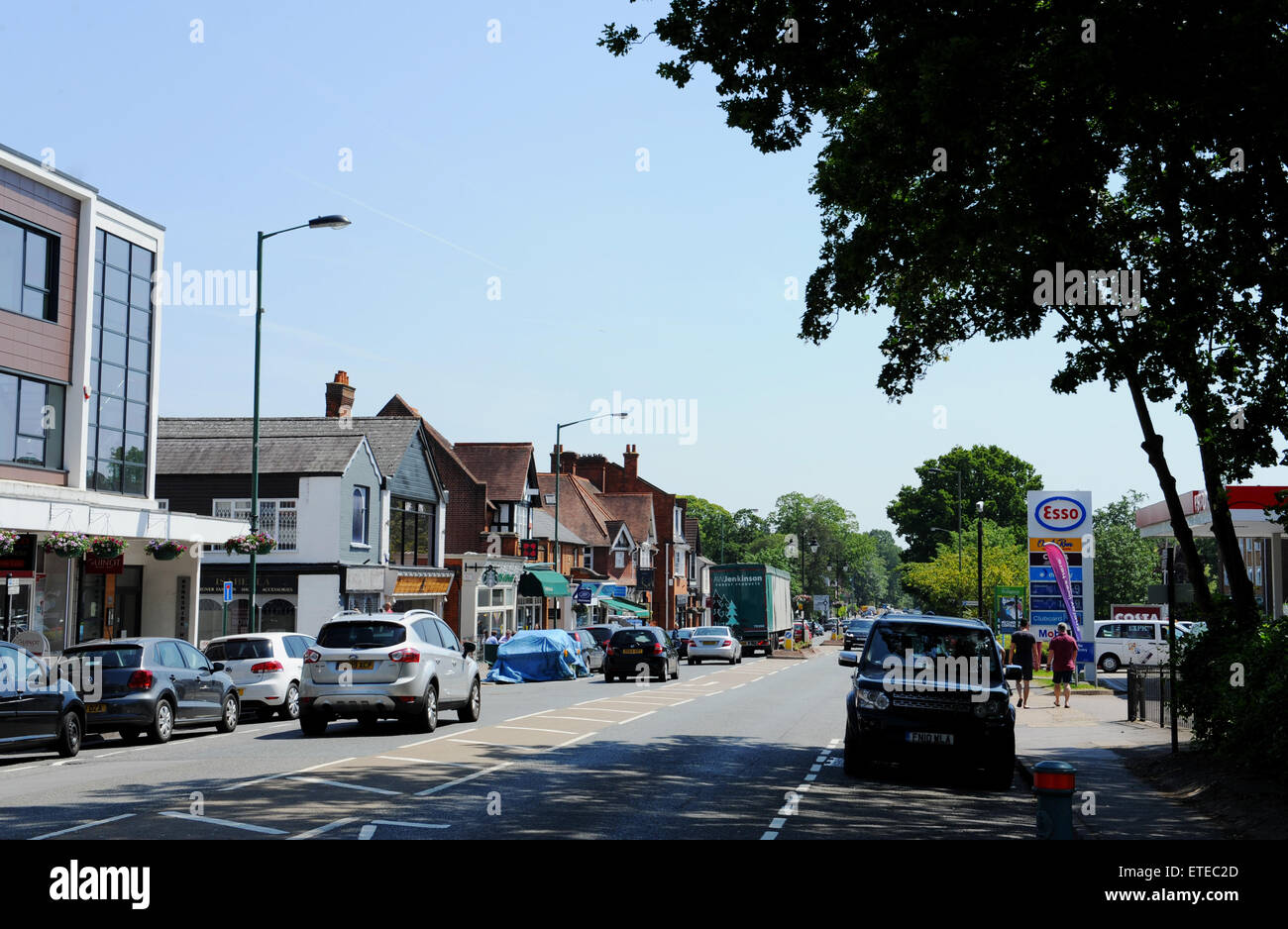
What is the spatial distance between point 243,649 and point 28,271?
1046 centimetres

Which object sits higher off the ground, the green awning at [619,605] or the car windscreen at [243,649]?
the car windscreen at [243,649]

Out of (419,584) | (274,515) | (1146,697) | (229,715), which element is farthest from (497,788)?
(419,584)

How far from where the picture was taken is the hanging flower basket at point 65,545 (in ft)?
81.3

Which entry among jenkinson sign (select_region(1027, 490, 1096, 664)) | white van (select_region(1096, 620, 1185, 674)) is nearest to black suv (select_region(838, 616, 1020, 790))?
jenkinson sign (select_region(1027, 490, 1096, 664))

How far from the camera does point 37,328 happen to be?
27.3m

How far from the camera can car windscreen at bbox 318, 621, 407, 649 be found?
18562 millimetres

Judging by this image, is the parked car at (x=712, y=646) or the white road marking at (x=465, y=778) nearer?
the white road marking at (x=465, y=778)

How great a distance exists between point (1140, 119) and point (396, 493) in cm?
3597

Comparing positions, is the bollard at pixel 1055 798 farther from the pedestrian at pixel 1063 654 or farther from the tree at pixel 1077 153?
the pedestrian at pixel 1063 654

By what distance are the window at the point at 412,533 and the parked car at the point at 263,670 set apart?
2190 cm

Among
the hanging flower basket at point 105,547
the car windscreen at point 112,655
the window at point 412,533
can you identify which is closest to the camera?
the car windscreen at point 112,655

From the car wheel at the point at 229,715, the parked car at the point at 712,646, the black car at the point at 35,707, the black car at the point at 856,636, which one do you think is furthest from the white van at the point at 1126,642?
the black car at the point at 35,707
